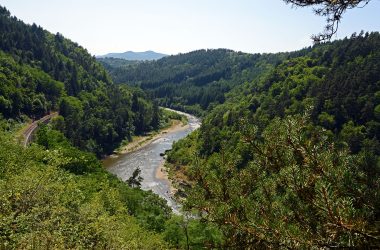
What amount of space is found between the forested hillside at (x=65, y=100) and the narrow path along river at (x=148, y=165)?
1005 cm

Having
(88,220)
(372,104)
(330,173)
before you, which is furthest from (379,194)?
(372,104)

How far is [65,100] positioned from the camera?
15538 centimetres

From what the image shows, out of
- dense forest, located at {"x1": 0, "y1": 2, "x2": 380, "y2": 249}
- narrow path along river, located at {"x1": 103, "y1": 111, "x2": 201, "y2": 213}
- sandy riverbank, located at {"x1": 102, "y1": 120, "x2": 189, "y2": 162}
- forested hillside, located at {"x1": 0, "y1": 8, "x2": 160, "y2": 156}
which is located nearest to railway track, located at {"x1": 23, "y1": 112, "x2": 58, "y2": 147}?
forested hillside, located at {"x1": 0, "y1": 8, "x2": 160, "y2": 156}

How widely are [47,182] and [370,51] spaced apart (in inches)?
4569

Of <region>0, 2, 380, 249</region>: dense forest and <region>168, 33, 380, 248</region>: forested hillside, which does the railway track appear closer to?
<region>0, 2, 380, 249</region>: dense forest

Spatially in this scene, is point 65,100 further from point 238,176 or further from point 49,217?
point 238,176

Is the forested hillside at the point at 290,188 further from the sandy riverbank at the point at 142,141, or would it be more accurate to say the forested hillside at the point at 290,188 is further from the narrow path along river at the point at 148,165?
the sandy riverbank at the point at 142,141

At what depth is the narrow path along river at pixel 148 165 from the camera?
9856cm

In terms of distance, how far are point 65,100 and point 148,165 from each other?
55138 mm

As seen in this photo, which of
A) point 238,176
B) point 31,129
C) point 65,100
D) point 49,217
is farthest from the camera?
point 65,100

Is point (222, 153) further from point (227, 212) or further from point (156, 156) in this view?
point (156, 156)

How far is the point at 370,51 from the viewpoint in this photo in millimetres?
123000

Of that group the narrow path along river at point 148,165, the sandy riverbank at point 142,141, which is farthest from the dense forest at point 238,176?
the narrow path along river at point 148,165

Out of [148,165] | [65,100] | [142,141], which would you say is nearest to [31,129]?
[65,100]
